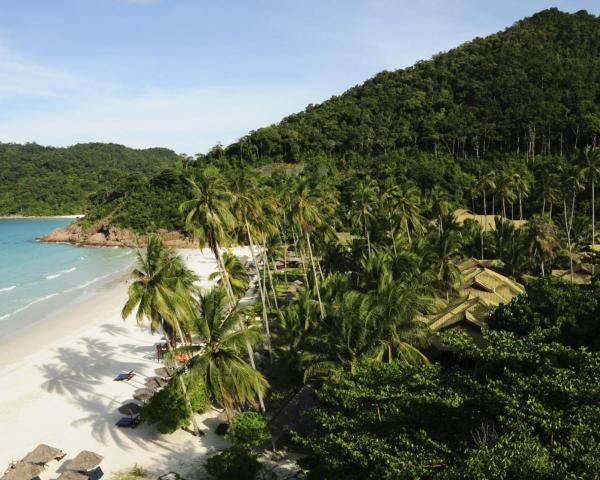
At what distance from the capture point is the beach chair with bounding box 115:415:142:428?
24469 millimetres

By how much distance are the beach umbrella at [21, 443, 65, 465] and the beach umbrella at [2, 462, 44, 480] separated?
487mm

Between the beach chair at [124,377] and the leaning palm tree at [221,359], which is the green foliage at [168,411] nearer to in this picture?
the leaning palm tree at [221,359]

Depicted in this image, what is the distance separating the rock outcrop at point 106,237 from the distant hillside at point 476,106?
129ft

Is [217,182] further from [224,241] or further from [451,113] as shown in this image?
[451,113]

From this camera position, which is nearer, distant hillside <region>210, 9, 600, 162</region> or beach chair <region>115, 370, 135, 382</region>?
beach chair <region>115, 370, 135, 382</region>

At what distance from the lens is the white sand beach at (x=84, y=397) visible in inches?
872

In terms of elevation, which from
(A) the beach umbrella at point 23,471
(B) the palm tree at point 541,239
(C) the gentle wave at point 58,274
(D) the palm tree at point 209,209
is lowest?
(A) the beach umbrella at point 23,471

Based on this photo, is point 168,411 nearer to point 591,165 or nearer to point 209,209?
point 209,209

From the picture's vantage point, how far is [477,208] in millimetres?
84875

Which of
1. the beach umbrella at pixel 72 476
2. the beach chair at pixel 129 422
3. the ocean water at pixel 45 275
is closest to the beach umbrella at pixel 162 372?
the beach chair at pixel 129 422

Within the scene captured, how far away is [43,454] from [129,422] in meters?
4.35

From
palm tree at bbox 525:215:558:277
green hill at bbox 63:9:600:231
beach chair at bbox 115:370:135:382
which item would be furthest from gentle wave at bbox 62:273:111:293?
palm tree at bbox 525:215:558:277

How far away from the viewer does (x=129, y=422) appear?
965 inches

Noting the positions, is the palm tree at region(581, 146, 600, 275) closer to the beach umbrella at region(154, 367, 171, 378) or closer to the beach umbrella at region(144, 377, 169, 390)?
the beach umbrella at region(154, 367, 171, 378)
